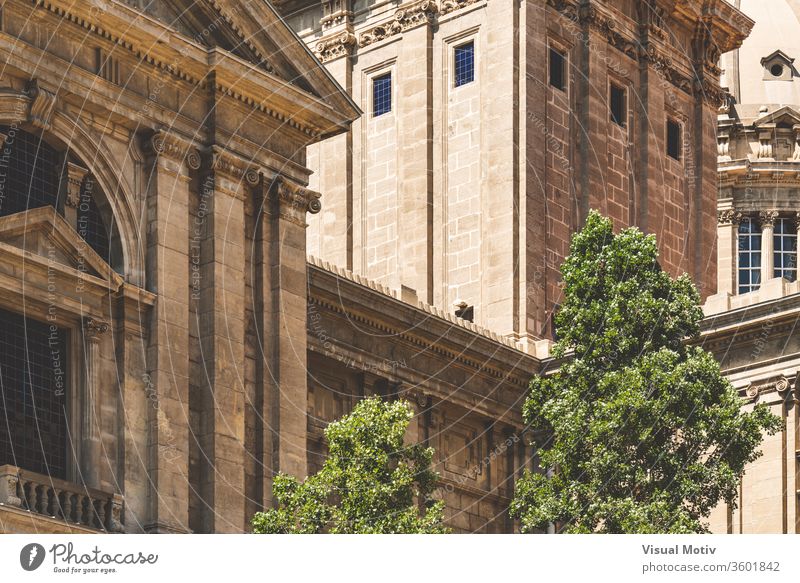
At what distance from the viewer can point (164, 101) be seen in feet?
179

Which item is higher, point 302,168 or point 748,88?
point 748,88

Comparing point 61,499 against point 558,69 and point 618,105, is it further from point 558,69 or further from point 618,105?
point 618,105

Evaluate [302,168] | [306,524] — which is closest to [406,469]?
[306,524]

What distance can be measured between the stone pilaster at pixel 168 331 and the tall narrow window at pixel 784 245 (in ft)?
213

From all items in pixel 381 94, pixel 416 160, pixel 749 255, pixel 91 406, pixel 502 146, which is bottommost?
pixel 91 406

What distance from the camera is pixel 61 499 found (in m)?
49.6

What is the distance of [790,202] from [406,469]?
70802 mm

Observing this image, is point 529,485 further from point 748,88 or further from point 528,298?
point 748,88

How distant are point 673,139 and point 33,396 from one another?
40139 millimetres

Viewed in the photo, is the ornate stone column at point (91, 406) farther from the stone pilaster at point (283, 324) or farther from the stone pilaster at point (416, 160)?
the stone pilaster at point (416, 160)

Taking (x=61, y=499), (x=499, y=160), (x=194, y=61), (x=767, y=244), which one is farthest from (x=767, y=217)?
(x=61, y=499)

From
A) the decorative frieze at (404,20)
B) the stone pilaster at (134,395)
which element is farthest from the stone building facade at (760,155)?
the stone pilaster at (134,395)

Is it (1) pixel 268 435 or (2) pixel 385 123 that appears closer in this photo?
(1) pixel 268 435

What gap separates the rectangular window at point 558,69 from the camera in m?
79.7
